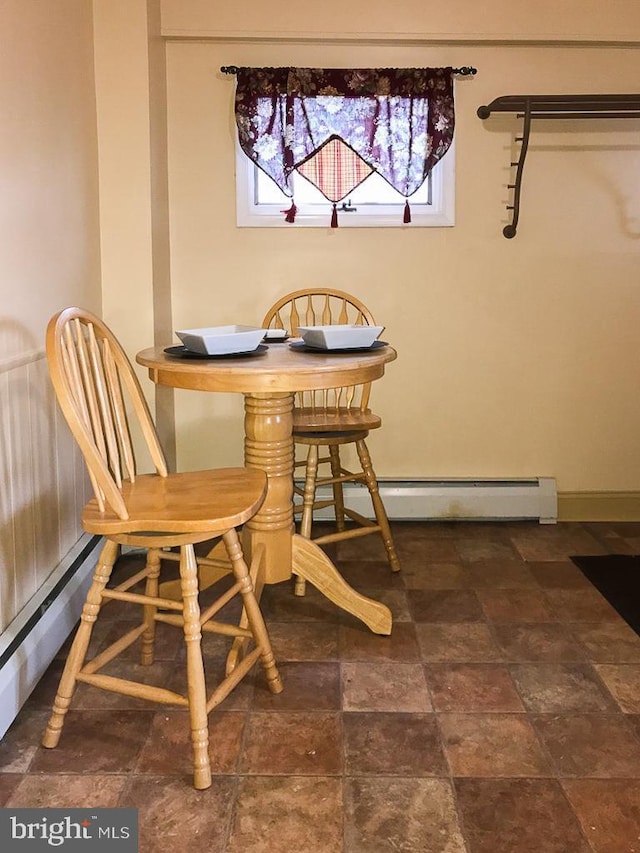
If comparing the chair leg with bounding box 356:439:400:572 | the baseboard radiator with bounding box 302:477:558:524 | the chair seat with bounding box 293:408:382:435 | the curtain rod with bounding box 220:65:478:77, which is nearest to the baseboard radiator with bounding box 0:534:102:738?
the chair seat with bounding box 293:408:382:435

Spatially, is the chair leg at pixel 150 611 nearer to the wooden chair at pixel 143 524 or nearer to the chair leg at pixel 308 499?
the wooden chair at pixel 143 524

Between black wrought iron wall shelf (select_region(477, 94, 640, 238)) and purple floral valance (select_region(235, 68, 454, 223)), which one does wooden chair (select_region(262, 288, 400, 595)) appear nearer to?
purple floral valance (select_region(235, 68, 454, 223))

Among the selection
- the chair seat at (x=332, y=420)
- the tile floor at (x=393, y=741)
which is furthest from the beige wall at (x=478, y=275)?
the tile floor at (x=393, y=741)

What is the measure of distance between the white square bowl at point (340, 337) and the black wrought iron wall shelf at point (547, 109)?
4.28 ft

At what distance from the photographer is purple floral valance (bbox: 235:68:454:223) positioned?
3133 millimetres

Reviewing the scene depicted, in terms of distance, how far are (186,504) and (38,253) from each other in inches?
35.5

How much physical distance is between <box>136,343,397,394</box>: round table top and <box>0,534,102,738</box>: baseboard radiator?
A: 697 mm

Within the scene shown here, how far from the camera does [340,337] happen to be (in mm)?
2148

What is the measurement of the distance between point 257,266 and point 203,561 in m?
1.59


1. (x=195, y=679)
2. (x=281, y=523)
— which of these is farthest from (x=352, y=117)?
(x=195, y=679)

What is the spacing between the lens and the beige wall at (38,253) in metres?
1.99

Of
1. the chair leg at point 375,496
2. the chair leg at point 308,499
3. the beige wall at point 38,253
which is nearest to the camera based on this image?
the beige wall at point 38,253

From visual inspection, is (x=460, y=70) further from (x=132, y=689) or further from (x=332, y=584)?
(x=132, y=689)

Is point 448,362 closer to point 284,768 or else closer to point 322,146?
point 322,146
